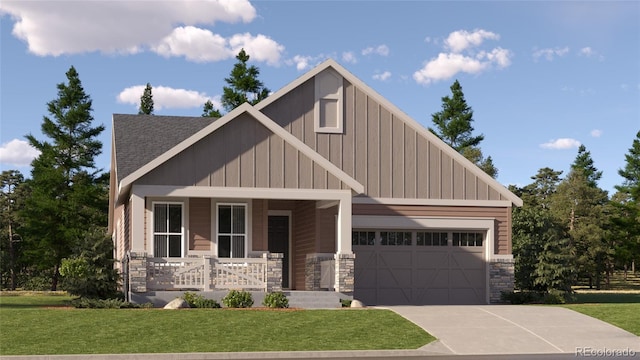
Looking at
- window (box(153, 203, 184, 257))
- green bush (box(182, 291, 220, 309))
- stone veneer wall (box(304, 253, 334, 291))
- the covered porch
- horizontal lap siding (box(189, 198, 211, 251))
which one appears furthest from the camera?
stone veneer wall (box(304, 253, 334, 291))

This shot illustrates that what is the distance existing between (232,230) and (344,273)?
152 inches

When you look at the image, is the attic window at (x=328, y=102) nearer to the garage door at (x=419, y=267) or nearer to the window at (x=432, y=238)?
→ the garage door at (x=419, y=267)

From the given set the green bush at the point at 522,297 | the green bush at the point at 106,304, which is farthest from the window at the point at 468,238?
the green bush at the point at 106,304

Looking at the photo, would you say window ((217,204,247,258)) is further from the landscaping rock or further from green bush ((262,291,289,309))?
the landscaping rock

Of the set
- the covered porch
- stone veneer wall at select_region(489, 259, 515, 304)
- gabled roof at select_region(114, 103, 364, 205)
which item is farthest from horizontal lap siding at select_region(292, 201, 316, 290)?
stone veneer wall at select_region(489, 259, 515, 304)

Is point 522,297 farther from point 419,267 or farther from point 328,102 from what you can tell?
point 328,102

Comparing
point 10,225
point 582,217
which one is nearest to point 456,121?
point 582,217

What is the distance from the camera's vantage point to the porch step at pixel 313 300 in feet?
88.3

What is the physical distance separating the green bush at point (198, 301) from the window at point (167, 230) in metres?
2.42

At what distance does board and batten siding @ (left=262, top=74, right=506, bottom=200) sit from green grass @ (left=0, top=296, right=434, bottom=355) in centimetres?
854

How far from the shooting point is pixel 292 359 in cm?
1853

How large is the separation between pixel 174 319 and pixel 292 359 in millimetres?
5167

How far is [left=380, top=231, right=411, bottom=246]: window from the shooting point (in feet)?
107

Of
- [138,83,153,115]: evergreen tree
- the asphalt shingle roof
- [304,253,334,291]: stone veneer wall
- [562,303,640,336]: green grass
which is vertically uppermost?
[138,83,153,115]: evergreen tree
